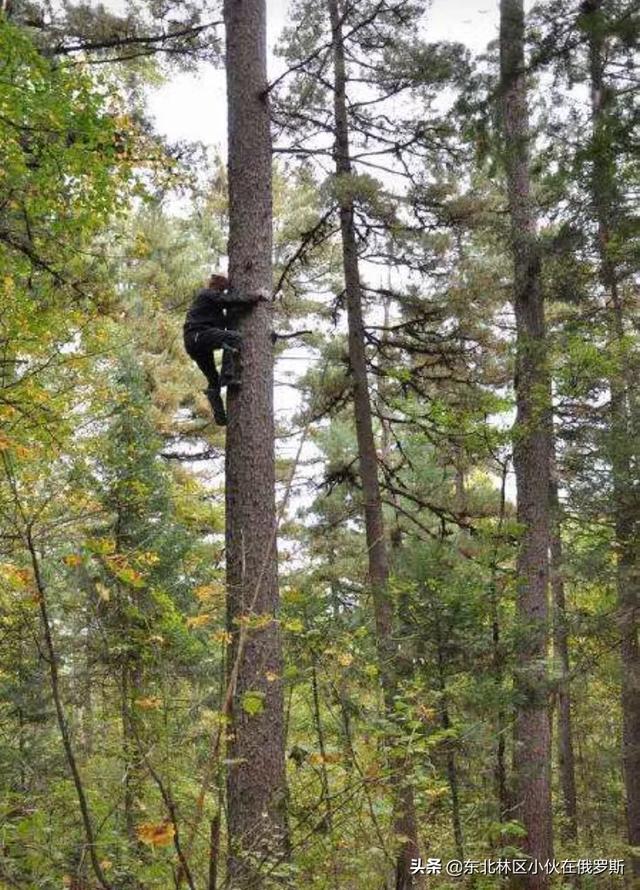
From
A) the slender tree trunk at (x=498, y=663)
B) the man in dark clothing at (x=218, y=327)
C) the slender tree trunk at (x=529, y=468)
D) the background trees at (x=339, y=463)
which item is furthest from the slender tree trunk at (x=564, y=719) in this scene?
the man in dark clothing at (x=218, y=327)

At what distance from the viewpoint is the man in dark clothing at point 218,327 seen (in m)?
5.30

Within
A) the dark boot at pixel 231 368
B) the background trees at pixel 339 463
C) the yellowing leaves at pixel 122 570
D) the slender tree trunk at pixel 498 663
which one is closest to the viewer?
the yellowing leaves at pixel 122 570

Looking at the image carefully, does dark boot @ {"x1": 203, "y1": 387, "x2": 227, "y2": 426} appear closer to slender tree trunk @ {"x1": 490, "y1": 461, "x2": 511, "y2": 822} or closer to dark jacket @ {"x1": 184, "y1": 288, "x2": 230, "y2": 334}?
dark jacket @ {"x1": 184, "y1": 288, "x2": 230, "y2": 334}

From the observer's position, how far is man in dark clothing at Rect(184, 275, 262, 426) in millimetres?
5297

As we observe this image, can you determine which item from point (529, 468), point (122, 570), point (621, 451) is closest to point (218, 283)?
point (122, 570)

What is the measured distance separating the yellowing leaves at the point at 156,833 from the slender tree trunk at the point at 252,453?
1520 millimetres

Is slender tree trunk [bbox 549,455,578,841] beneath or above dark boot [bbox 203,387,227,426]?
beneath

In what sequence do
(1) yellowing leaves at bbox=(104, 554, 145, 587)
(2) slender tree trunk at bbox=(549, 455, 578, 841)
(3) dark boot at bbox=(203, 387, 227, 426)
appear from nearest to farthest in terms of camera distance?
(1) yellowing leaves at bbox=(104, 554, 145, 587) → (3) dark boot at bbox=(203, 387, 227, 426) → (2) slender tree trunk at bbox=(549, 455, 578, 841)

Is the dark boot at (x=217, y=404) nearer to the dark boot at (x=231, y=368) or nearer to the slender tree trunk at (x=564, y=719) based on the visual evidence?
the dark boot at (x=231, y=368)

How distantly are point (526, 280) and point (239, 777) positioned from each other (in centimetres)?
805

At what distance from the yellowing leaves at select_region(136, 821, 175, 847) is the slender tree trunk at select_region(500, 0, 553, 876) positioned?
5.62m

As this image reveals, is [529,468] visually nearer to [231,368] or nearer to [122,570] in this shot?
[231,368]

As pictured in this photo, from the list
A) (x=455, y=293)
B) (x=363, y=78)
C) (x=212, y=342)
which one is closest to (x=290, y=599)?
(x=212, y=342)

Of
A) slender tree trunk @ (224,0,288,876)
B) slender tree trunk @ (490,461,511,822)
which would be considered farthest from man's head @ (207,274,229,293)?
slender tree trunk @ (490,461,511,822)
